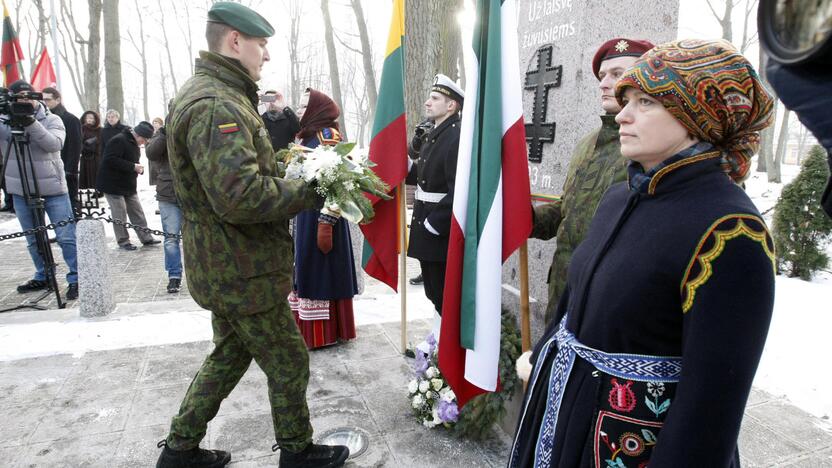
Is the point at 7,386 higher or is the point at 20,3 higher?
the point at 20,3

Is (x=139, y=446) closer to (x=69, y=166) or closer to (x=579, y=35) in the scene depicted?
(x=579, y=35)

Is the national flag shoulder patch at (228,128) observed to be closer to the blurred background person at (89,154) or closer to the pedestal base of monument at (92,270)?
the pedestal base of monument at (92,270)

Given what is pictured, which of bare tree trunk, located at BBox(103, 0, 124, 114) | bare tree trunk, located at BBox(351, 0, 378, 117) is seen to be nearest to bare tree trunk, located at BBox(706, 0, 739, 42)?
bare tree trunk, located at BBox(351, 0, 378, 117)

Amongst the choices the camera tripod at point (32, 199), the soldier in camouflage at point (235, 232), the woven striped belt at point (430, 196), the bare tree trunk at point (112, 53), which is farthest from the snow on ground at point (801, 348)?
Result: the bare tree trunk at point (112, 53)

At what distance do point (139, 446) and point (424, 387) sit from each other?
1668 millimetres

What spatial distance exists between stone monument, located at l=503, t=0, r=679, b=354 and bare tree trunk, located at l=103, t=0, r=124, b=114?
11.9 metres

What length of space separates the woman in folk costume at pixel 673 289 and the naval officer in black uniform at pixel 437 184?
1924mm

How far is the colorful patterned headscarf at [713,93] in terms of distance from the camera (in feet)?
3.87

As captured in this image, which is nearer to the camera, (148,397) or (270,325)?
(270,325)

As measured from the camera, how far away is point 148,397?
11.6 ft

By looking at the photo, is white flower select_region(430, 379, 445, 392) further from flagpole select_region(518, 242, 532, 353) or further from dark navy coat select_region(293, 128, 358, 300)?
dark navy coat select_region(293, 128, 358, 300)

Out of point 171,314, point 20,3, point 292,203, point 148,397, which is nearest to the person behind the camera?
point 292,203

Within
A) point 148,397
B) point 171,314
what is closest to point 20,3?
point 171,314

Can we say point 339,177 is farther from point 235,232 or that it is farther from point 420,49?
point 420,49
